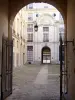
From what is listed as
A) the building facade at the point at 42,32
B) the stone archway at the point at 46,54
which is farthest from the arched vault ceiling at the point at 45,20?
→ the stone archway at the point at 46,54

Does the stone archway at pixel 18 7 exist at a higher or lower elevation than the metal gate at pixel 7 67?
higher

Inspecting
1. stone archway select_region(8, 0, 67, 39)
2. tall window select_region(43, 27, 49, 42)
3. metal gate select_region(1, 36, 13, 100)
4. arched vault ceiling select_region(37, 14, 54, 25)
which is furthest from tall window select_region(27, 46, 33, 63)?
metal gate select_region(1, 36, 13, 100)

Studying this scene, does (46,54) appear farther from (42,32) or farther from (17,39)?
(17,39)

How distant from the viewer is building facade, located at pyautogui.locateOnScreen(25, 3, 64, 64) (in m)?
49.8

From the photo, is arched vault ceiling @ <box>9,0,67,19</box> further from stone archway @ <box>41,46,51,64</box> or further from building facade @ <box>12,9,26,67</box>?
stone archway @ <box>41,46,51,64</box>

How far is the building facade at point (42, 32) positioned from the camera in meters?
49.8

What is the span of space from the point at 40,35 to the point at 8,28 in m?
39.2

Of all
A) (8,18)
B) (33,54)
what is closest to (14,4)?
(8,18)

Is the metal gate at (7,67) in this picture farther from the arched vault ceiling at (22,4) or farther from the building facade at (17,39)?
the building facade at (17,39)

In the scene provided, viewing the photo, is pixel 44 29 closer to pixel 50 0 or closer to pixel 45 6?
pixel 45 6

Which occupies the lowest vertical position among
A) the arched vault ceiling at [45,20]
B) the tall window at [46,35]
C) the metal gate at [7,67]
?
the metal gate at [7,67]

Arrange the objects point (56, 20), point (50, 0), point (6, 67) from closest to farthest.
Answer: point (6, 67) < point (50, 0) < point (56, 20)

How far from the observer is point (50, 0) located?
12289 millimetres

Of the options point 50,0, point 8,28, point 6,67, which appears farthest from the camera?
point 50,0
